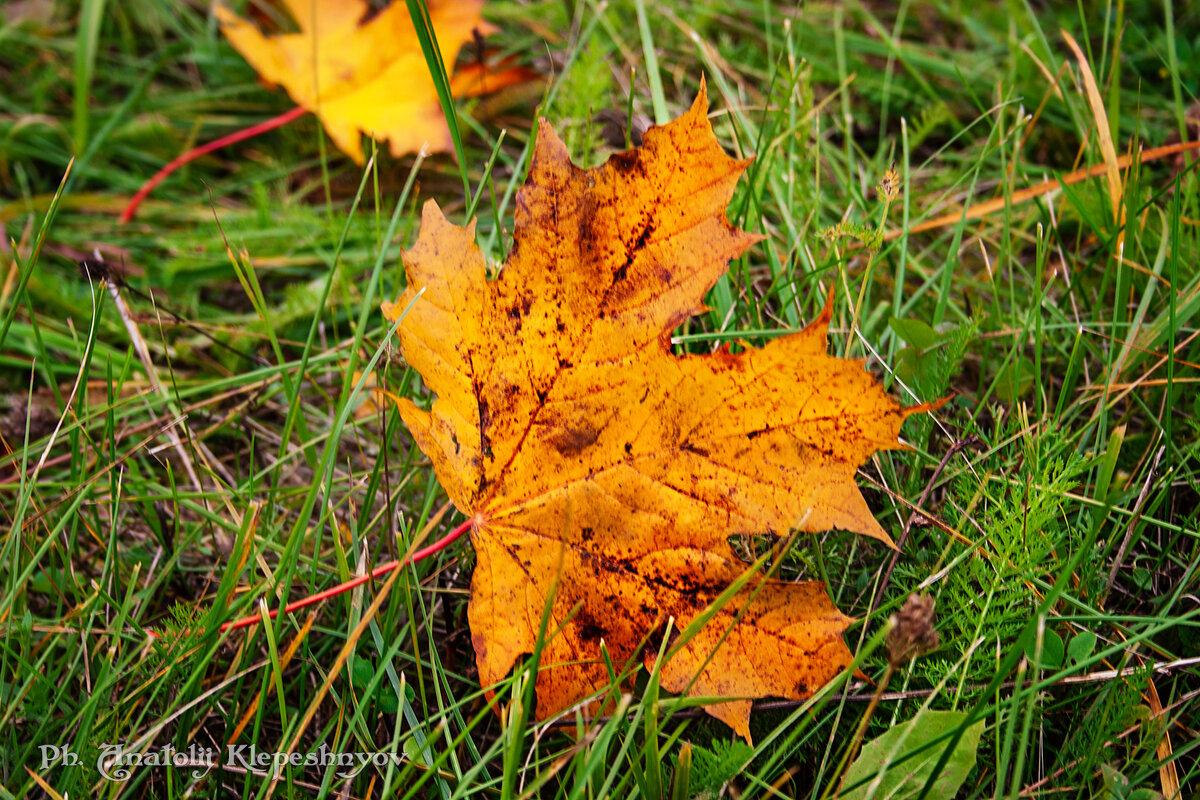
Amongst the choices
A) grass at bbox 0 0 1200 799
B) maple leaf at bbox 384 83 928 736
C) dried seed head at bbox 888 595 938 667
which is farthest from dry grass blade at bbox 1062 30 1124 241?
dried seed head at bbox 888 595 938 667

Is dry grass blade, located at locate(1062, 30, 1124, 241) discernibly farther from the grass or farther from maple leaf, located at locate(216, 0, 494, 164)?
maple leaf, located at locate(216, 0, 494, 164)

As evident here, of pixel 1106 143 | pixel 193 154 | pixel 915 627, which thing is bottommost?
pixel 915 627

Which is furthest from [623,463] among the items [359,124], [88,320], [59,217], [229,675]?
[59,217]

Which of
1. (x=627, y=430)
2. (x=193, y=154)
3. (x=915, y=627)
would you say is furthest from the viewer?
(x=193, y=154)

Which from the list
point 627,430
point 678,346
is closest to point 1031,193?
point 678,346

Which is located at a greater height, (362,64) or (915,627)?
(362,64)

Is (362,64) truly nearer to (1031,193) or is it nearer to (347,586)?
(347,586)
